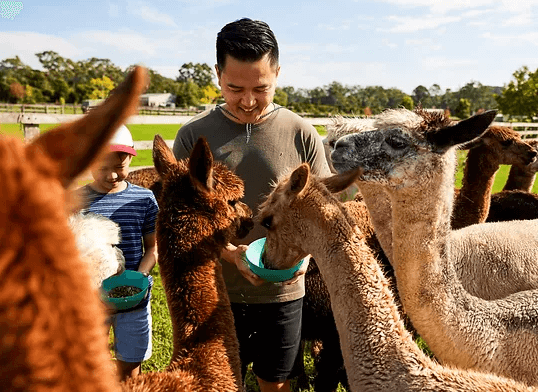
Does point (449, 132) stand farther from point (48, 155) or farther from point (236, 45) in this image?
point (48, 155)

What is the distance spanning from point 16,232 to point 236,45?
1.94 m

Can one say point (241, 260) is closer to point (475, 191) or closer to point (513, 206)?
point (475, 191)

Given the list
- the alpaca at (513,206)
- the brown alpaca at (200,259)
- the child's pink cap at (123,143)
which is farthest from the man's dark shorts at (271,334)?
the alpaca at (513,206)

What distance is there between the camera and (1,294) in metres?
0.51

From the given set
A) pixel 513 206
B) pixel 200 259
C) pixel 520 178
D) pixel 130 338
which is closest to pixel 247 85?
pixel 200 259

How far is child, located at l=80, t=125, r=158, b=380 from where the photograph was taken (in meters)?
2.91

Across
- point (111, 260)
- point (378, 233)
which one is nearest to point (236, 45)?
point (111, 260)

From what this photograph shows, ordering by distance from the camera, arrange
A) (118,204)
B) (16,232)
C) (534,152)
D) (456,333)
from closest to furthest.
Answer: (16,232) < (456,333) < (118,204) < (534,152)

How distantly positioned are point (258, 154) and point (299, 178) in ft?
1.37

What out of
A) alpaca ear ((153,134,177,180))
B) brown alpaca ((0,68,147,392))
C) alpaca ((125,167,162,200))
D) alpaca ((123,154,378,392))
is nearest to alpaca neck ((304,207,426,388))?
alpaca ear ((153,134,177,180))

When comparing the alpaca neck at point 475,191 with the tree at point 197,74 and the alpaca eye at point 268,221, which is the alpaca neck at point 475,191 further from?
the tree at point 197,74

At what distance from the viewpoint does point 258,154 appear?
8.14ft

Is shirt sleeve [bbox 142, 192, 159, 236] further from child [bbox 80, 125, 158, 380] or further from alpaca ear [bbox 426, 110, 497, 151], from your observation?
alpaca ear [bbox 426, 110, 497, 151]

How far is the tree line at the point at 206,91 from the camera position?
9.29m
